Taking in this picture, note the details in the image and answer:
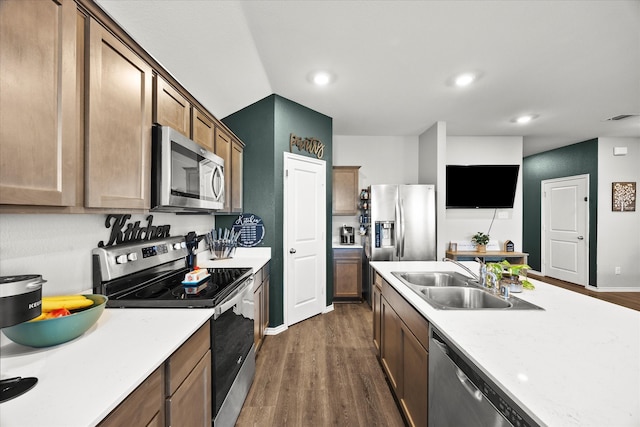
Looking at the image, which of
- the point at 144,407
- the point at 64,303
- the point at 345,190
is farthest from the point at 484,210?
the point at 64,303

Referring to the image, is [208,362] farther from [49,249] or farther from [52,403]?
[49,249]

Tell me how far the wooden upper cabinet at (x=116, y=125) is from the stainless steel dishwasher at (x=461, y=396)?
59.7 inches

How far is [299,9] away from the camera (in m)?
1.84

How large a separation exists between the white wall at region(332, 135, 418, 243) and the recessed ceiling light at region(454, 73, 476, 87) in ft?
6.14

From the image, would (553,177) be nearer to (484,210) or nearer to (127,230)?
(484,210)

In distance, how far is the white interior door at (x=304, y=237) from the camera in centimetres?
320

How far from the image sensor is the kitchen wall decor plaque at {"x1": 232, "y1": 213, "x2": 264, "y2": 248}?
3102 millimetres

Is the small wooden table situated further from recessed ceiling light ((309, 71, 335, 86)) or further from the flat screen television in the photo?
recessed ceiling light ((309, 71, 335, 86))

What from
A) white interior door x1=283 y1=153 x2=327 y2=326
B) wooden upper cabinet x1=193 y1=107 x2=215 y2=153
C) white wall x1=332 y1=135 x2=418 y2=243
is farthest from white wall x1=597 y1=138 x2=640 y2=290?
wooden upper cabinet x1=193 y1=107 x2=215 y2=153

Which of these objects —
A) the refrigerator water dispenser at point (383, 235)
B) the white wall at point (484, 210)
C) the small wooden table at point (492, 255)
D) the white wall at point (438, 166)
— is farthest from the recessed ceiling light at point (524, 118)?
the refrigerator water dispenser at point (383, 235)

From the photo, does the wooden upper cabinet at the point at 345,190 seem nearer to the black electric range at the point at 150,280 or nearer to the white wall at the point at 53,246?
the black electric range at the point at 150,280

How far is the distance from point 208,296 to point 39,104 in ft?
3.28

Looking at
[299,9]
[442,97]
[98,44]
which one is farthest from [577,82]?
[98,44]

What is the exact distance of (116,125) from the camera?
118cm
